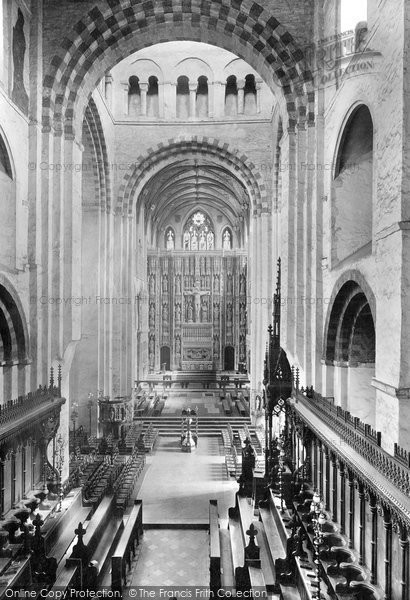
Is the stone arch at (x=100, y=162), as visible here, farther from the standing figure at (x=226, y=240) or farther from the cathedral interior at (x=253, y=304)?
the standing figure at (x=226, y=240)

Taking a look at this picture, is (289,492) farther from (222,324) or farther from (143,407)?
(222,324)

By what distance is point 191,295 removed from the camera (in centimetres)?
3553

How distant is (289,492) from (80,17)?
12494mm

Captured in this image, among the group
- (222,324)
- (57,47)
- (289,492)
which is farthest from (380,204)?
(222,324)

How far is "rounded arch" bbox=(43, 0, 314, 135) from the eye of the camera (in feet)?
43.8

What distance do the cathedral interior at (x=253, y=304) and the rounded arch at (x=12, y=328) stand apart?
0.17ft

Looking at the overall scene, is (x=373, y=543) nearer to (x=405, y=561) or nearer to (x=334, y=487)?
(x=405, y=561)

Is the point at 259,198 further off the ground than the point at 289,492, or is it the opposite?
the point at 259,198

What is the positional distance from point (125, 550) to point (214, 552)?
67.6 inches

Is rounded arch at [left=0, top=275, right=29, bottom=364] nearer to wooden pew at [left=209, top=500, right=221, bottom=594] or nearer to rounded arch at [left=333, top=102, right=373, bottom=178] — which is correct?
wooden pew at [left=209, top=500, right=221, bottom=594]

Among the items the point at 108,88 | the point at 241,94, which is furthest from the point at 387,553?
the point at 108,88

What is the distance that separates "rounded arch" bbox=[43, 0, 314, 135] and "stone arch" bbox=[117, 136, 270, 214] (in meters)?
7.90

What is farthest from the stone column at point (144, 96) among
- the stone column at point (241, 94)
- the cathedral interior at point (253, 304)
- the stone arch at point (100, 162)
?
the stone column at point (241, 94)

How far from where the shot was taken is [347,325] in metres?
11.2
